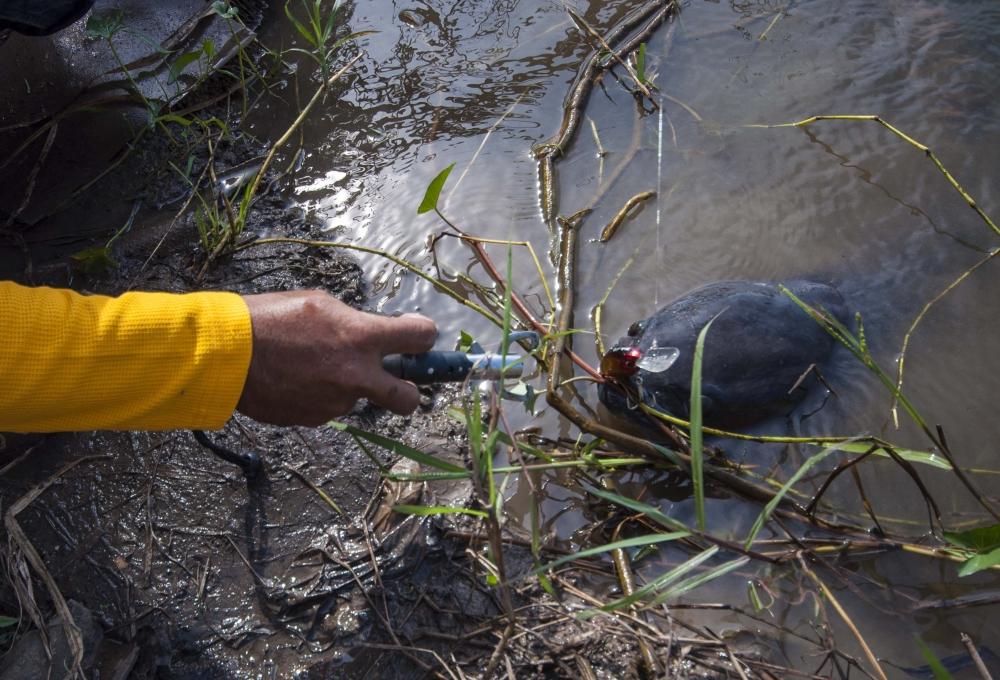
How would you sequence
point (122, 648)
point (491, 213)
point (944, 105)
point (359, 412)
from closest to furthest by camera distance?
point (122, 648), point (359, 412), point (491, 213), point (944, 105)

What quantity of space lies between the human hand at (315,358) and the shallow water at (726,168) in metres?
0.83

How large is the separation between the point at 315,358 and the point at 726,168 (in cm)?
231

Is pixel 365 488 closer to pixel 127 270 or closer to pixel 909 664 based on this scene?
pixel 127 270

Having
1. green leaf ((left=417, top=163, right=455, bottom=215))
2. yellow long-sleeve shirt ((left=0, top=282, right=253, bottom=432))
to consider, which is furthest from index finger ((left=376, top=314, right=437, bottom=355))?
green leaf ((left=417, top=163, right=455, bottom=215))

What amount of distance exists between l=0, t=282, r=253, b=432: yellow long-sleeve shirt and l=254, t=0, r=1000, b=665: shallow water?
108 cm

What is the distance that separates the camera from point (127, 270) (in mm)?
2984

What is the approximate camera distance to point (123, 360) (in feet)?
5.78

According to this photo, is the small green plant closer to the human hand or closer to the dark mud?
the dark mud

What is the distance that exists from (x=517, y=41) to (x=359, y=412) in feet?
7.57

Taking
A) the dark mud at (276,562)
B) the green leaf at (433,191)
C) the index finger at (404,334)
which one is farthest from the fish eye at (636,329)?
the index finger at (404,334)

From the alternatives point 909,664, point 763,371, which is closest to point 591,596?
point 909,664

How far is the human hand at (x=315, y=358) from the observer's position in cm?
180

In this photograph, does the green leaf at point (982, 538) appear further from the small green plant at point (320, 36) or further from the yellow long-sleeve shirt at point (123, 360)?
the small green plant at point (320, 36)

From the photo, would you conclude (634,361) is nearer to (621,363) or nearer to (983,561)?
(621,363)
